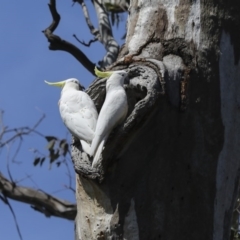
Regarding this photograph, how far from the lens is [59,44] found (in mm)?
4613

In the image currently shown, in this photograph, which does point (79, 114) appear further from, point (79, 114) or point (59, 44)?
point (59, 44)

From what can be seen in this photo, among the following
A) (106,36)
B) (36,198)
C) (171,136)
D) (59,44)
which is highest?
(106,36)

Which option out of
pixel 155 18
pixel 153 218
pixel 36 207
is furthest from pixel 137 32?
pixel 36 207

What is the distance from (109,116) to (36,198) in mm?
2802

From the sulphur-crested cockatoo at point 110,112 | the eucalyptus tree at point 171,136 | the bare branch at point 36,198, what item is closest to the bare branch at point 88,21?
the bare branch at point 36,198

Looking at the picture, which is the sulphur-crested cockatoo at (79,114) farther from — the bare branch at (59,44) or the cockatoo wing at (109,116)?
the bare branch at (59,44)

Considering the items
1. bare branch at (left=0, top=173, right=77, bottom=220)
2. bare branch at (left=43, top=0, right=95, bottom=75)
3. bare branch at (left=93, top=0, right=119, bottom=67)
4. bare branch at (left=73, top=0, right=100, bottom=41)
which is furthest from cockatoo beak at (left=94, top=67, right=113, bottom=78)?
bare branch at (left=73, top=0, right=100, bottom=41)

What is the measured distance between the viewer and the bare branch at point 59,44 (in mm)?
4516

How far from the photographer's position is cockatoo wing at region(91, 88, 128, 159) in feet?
7.25

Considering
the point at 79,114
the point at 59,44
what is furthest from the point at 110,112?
the point at 59,44

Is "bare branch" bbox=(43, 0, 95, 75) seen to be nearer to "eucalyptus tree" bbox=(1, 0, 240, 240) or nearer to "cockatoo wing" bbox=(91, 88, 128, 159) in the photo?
"eucalyptus tree" bbox=(1, 0, 240, 240)

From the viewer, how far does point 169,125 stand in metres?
2.30

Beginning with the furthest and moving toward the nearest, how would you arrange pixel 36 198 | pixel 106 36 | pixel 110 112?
pixel 106 36
pixel 36 198
pixel 110 112

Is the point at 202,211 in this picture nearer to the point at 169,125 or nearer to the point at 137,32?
the point at 169,125
